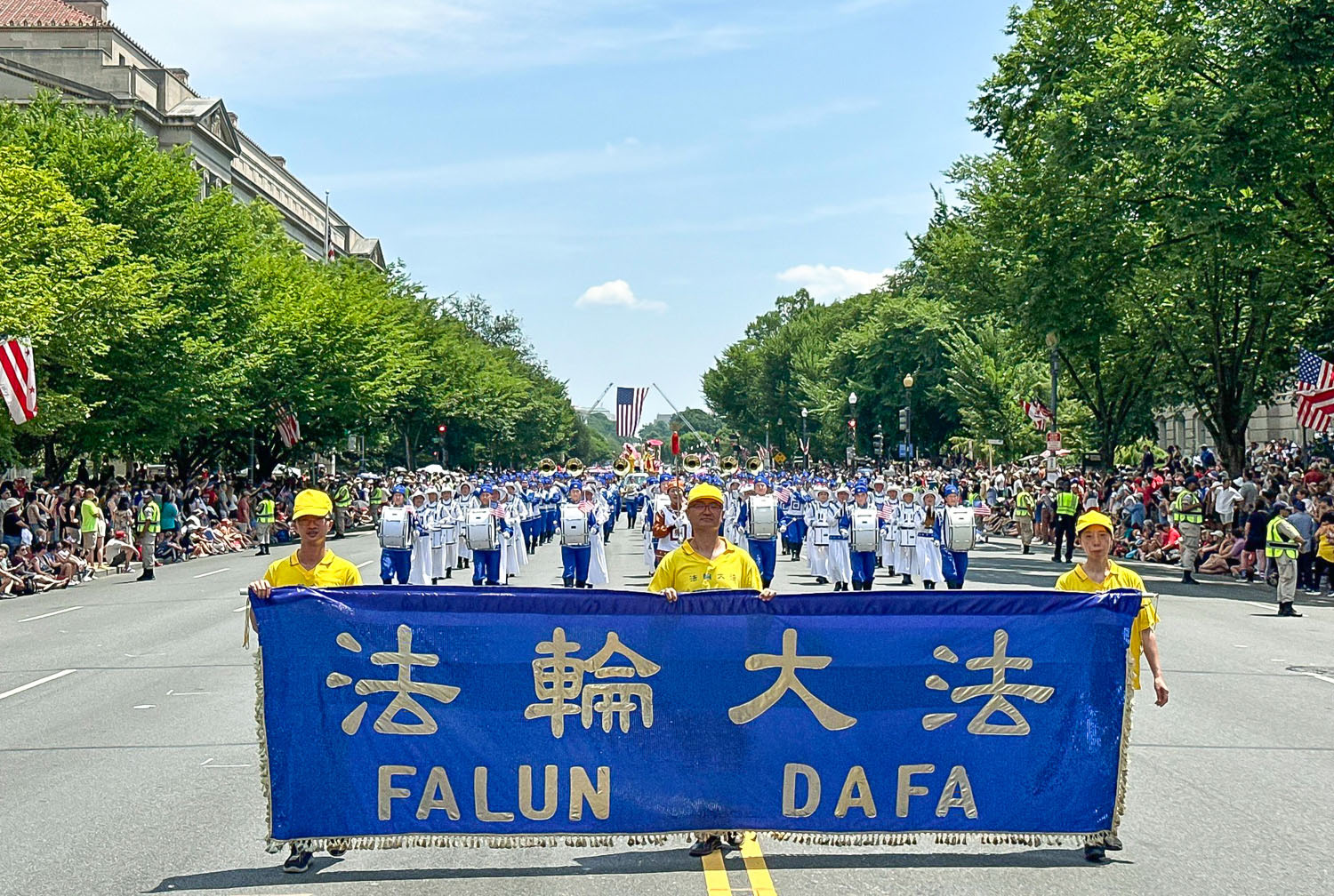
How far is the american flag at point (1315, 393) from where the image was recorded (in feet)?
93.3

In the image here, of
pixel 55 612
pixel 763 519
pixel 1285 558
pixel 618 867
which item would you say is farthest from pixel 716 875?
pixel 55 612

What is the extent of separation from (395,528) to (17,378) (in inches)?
374

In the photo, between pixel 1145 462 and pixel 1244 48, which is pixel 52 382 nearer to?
pixel 1244 48

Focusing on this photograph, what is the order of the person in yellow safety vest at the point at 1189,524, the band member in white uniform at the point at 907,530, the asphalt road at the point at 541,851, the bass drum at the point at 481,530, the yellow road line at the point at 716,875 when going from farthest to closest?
1. the person in yellow safety vest at the point at 1189,524
2. the band member in white uniform at the point at 907,530
3. the bass drum at the point at 481,530
4. the asphalt road at the point at 541,851
5. the yellow road line at the point at 716,875

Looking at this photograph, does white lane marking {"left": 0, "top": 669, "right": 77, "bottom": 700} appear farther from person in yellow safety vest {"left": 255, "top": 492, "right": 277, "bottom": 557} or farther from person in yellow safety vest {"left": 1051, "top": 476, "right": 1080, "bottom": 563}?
person in yellow safety vest {"left": 255, "top": 492, "right": 277, "bottom": 557}

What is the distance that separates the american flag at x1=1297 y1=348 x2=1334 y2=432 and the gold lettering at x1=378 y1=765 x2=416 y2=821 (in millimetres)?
25451

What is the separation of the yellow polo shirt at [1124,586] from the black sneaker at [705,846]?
7.06 feet

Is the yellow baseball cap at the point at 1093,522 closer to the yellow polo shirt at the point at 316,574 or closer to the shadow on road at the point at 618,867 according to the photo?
the shadow on road at the point at 618,867

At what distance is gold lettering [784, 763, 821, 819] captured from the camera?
7094 mm

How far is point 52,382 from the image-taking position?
109 feet

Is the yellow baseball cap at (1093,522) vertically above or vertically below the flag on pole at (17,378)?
below

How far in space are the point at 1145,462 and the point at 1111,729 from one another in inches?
1480

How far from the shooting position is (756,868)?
22.9 feet

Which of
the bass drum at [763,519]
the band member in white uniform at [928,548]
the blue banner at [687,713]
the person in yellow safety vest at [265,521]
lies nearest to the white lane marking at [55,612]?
the bass drum at [763,519]
